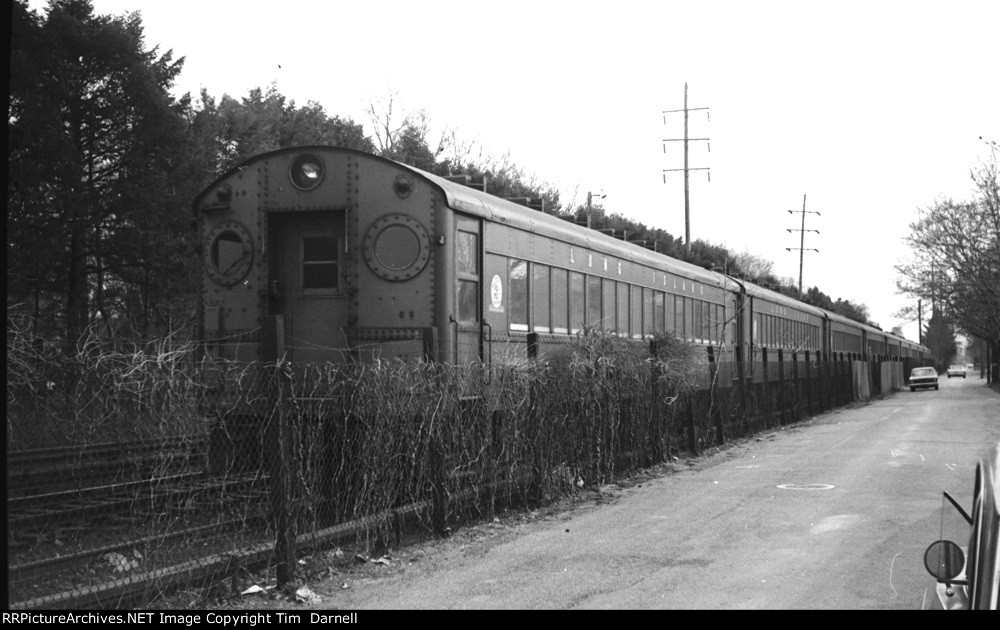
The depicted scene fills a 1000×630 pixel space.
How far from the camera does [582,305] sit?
47.0ft

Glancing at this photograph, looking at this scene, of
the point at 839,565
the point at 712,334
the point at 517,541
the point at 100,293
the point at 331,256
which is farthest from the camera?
the point at 100,293

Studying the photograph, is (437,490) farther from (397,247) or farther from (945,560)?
(945,560)

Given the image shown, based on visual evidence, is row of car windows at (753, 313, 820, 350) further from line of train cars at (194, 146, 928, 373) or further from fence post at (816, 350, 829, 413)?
line of train cars at (194, 146, 928, 373)

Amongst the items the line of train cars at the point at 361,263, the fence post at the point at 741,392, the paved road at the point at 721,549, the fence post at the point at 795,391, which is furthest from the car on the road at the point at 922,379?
the line of train cars at the point at 361,263

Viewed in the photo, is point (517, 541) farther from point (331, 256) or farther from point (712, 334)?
point (712, 334)

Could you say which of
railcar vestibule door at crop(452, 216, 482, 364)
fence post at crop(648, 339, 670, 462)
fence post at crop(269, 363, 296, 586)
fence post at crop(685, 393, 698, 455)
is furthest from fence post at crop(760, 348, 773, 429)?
fence post at crop(269, 363, 296, 586)

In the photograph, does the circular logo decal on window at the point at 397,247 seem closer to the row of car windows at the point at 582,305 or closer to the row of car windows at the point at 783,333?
the row of car windows at the point at 582,305

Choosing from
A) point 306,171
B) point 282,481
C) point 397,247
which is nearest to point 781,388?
point 397,247

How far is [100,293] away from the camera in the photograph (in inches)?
1100

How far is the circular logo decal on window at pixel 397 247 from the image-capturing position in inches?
424

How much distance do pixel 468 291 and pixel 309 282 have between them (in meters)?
1.68

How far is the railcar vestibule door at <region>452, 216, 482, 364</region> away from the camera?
1088cm

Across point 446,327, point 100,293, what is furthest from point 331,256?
point 100,293

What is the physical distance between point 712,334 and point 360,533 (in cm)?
1518
